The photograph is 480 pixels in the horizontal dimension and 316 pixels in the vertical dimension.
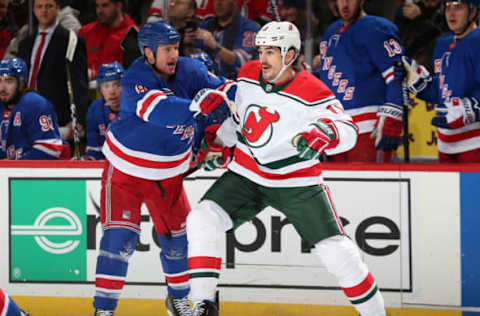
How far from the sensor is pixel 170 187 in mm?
3506

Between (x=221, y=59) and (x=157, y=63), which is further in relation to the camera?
(x=221, y=59)

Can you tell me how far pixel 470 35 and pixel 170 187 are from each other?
65.3 inches

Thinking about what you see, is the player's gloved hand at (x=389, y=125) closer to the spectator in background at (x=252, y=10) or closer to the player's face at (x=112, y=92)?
the spectator in background at (x=252, y=10)

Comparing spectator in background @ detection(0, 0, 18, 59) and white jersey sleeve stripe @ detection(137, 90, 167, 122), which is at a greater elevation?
spectator in background @ detection(0, 0, 18, 59)

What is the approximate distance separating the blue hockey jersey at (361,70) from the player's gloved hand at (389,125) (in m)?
0.11

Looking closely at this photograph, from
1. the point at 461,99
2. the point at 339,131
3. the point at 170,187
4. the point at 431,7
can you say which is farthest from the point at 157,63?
the point at 431,7

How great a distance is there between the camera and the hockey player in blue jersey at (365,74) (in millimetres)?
3916

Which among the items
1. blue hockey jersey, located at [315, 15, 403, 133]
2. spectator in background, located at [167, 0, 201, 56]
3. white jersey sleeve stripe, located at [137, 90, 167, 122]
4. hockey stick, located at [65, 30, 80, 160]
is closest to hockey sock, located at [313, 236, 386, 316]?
white jersey sleeve stripe, located at [137, 90, 167, 122]

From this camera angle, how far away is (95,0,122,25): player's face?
492 cm

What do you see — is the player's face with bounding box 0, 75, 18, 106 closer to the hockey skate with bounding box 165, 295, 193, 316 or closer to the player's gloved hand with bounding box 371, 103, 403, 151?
the hockey skate with bounding box 165, 295, 193, 316

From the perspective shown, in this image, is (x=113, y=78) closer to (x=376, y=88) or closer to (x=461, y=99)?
(x=376, y=88)

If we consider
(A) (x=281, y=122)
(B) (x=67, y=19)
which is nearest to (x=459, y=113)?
(A) (x=281, y=122)

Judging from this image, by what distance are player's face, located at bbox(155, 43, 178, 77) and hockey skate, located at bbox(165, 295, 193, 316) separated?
41.3 inches

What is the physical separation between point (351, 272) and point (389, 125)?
1.19m
